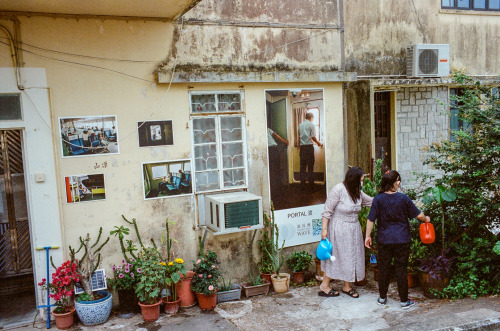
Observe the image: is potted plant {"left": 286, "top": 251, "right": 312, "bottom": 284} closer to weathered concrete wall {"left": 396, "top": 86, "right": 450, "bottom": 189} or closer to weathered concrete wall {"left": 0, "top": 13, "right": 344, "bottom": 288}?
weathered concrete wall {"left": 0, "top": 13, "right": 344, "bottom": 288}

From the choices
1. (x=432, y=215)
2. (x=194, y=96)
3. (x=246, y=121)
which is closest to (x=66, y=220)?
(x=194, y=96)

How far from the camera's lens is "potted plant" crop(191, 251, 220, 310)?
21.5ft

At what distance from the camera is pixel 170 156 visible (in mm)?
6879

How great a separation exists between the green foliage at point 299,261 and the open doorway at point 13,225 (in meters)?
4.32

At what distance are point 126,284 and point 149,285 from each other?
0.48m

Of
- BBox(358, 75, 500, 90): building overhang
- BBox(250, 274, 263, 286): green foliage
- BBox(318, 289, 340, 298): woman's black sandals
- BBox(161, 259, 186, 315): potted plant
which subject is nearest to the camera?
BBox(161, 259, 186, 315): potted plant

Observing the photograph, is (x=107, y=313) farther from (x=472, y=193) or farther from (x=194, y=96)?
(x=472, y=193)

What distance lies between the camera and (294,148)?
780 centimetres

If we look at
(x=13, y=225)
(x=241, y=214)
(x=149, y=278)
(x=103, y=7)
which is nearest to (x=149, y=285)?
(x=149, y=278)

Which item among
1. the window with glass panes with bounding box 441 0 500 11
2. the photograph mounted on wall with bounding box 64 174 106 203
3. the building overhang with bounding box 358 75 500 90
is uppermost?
the window with glass panes with bounding box 441 0 500 11

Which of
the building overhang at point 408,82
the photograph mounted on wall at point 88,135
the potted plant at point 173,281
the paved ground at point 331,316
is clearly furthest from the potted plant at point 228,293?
the building overhang at point 408,82

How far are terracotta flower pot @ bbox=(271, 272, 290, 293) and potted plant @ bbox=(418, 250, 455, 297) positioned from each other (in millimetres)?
2047

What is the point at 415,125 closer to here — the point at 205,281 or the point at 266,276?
the point at 266,276

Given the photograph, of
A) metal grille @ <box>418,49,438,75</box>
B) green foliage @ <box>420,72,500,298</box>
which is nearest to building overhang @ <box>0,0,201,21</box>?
green foliage @ <box>420,72,500,298</box>
